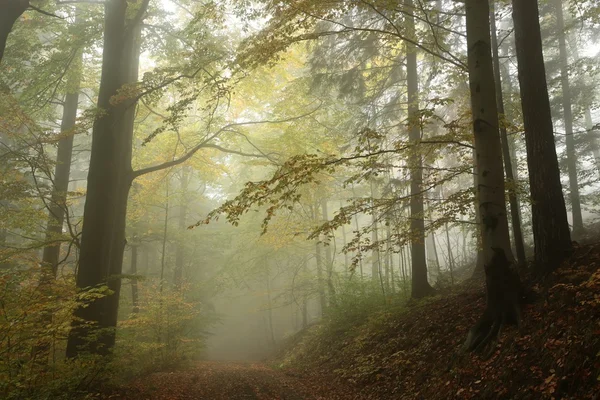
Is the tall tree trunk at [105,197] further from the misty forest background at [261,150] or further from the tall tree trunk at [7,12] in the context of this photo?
the tall tree trunk at [7,12]

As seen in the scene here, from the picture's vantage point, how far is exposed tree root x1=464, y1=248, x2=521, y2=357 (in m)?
5.58

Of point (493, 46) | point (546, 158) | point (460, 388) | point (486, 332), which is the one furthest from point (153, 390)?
point (493, 46)

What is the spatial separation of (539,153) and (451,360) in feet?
13.1

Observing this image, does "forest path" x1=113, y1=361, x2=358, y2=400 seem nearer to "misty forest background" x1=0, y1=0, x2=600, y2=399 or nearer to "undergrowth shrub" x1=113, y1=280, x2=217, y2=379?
"misty forest background" x1=0, y1=0, x2=600, y2=399

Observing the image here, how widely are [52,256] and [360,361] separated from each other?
408 inches

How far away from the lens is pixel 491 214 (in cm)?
567

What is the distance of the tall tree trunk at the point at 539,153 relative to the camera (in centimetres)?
640

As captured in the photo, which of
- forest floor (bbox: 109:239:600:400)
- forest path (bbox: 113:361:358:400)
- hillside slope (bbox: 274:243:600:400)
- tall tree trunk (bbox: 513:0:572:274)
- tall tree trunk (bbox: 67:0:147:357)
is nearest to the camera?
hillside slope (bbox: 274:243:600:400)

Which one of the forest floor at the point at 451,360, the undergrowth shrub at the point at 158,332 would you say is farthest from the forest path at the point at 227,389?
the undergrowth shrub at the point at 158,332

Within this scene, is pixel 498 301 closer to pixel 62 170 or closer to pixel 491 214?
pixel 491 214

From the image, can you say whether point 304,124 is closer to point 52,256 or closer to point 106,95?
point 106,95

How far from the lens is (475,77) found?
19.6 feet

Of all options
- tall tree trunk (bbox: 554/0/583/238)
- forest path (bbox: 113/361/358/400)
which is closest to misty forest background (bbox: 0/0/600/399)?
tall tree trunk (bbox: 554/0/583/238)

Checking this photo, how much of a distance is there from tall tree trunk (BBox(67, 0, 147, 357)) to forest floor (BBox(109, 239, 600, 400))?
141 cm
